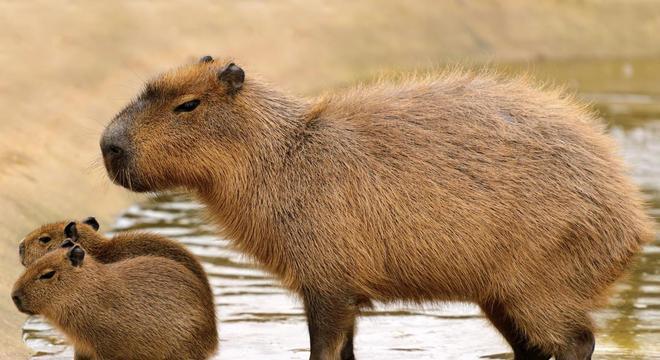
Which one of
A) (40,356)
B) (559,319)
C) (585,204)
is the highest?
(585,204)

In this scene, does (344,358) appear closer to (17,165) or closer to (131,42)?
(17,165)

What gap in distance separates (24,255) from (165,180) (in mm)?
1072

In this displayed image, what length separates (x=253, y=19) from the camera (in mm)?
16609

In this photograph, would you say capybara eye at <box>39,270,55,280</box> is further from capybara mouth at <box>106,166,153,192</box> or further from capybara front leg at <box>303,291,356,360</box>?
capybara front leg at <box>303,291,356,360</box>

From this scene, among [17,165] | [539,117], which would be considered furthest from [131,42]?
[539,117]

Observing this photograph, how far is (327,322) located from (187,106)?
1197mm

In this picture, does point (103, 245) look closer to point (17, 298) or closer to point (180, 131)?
point (17, 298)

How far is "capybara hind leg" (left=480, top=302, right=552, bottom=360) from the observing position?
679cm

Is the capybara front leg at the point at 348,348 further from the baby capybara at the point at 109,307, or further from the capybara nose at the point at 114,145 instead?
the capybara nose at the point at 114,145

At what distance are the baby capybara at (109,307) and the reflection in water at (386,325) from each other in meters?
0.43

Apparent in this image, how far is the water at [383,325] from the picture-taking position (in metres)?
7.41

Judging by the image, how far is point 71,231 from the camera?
7148 millimetres

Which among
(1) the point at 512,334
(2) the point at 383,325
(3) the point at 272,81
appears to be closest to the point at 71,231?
(3) the point at 272,81

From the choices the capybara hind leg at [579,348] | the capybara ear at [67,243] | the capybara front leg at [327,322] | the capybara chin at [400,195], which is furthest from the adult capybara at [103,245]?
the capybara hind leg at [579,348]
